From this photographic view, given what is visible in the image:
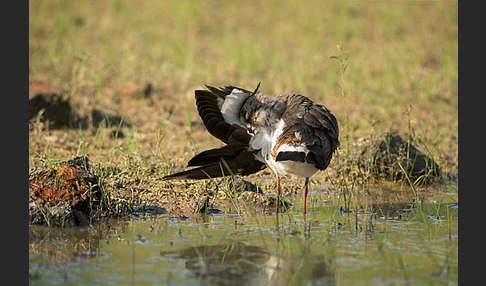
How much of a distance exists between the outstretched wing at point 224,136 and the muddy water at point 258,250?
0.37 metres

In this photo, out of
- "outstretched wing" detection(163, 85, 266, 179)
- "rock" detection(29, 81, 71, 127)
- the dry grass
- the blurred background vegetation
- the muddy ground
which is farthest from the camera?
the blurred background vegetation

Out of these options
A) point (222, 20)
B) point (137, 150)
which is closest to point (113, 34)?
point (222, 20)

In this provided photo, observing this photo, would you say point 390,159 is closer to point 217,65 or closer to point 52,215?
point 52,215

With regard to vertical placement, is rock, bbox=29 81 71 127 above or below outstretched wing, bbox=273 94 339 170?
above

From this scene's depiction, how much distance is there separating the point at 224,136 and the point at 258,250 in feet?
4.39

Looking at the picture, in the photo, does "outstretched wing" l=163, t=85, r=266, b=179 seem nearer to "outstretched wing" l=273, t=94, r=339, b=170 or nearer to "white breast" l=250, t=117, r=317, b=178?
"white breast" l=250, t=117, r=317, b=178

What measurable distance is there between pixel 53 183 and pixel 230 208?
52.2 inches

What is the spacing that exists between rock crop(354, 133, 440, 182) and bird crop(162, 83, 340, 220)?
1321mm

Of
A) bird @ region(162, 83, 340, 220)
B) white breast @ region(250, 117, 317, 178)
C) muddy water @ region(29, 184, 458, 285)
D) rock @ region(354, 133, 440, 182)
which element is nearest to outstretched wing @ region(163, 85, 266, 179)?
bird @ region(162, 83, 340, 220)

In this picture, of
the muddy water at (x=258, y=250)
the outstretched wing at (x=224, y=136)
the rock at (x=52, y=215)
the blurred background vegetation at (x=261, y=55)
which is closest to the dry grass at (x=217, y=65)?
the blurred background vegetation at (x=261, y=55)

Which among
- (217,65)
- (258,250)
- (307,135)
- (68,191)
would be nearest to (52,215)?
(68,191)

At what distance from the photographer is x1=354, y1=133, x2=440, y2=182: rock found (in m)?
→ 6.07

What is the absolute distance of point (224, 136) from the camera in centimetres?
518

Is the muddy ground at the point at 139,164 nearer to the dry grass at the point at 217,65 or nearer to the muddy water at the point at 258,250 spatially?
the dry grass at the point at 217,65
